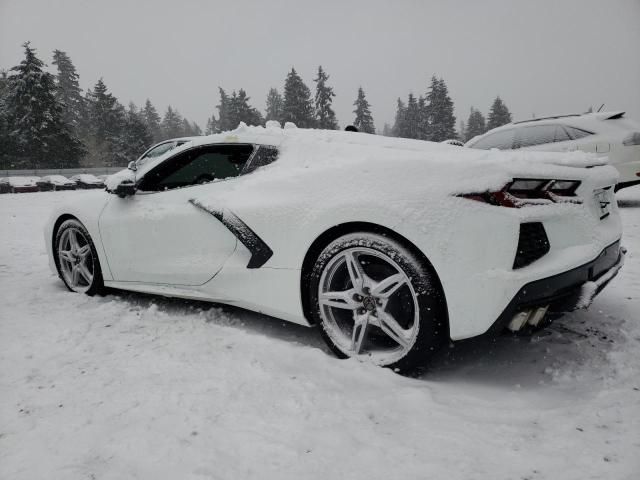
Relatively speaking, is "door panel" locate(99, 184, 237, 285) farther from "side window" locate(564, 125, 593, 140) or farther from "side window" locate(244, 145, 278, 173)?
"side window" locate(564, 125, 593, 140)

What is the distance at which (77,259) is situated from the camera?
11.7 feet

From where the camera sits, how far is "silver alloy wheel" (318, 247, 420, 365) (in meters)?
2.02

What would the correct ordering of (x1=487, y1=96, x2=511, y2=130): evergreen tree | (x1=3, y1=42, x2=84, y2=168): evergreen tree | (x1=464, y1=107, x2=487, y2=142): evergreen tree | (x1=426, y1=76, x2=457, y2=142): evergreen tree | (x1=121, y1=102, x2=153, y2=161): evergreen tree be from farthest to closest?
(x1=464, y1=107, x2=487, y2=142): evergreen tree, (x1=487, y1=96, x2=511, y2=130): evergreen tree, (x1=426, y1=76, x2=457, y2=142): evergreen tree, (x1=121, y1=102, x2=153, y2=161): evergreen tree, (x1=3, y1=42, x2=84, y2=168): evergreen tree

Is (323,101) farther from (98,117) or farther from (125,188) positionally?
(125,188)

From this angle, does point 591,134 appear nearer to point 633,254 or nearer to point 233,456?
point 633,254

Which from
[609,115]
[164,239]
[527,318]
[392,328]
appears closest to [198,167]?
[164,239]

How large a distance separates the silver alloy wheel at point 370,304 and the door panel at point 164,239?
0.73 metres

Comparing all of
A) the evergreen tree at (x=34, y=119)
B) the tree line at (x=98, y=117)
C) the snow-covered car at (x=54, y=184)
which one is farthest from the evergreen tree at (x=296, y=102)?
the snow-covered car at (x=54, y=184)

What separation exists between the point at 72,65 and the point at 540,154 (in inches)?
2424

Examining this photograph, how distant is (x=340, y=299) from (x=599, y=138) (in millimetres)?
5499

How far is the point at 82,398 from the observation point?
1880mm

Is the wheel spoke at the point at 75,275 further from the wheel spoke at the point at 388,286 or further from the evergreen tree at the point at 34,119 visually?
the evergreen tree at the point at 34,119

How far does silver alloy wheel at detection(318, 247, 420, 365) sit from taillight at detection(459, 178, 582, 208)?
1.71 feet

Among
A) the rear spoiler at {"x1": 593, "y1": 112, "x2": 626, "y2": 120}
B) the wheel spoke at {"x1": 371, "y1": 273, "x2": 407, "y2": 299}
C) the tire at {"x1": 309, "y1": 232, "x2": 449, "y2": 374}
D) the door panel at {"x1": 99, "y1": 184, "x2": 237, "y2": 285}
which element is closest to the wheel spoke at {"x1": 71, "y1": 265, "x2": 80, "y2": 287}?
the door panel at {"x1": 99, "y1": 184, "x2": 237, "y2": 285}
